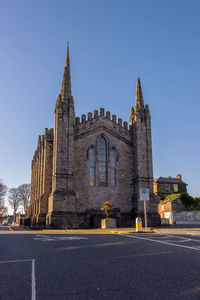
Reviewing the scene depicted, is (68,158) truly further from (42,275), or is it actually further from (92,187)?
(42,275)

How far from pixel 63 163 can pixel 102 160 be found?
5593mm

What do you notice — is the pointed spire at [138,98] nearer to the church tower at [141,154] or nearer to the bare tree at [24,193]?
the church tower at [141,154]

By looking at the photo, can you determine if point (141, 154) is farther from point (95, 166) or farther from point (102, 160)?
point (95, 166)

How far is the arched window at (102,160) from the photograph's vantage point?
35.2m

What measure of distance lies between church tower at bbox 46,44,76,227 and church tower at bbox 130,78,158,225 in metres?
8.26

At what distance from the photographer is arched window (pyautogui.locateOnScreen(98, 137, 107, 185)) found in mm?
35156

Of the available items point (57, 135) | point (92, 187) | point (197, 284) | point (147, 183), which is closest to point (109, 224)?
point (92, 187)

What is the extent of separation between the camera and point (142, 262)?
7.31 m

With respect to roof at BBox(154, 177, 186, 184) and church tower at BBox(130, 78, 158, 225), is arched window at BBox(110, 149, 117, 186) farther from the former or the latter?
roof at BBox(154, 177, 186, 184)

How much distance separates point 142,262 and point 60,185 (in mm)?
24786

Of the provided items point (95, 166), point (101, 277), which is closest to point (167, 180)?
point (95, 166)

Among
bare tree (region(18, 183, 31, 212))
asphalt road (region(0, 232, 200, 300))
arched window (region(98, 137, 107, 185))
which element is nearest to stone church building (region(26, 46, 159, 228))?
arched window (region(98, 137, 107, 185))

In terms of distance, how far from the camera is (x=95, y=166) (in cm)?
3500

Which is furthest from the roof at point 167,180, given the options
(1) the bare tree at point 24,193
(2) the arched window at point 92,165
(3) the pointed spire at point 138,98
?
(2) the arched window at point 92,165
